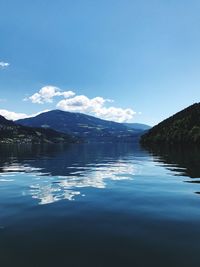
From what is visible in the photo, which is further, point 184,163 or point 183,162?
point 183,162

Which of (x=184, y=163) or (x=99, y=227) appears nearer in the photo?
(x=99, y=227)

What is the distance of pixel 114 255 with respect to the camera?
615 inches

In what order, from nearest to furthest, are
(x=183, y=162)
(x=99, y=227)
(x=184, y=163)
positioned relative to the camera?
(x=99, y=227)
(x=184, y=163)
(x=183, y=162)

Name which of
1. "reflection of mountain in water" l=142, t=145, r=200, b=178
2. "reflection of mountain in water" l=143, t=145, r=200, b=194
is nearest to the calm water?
"reflection of mountain in water" l=143, t=145, r=200, b=194

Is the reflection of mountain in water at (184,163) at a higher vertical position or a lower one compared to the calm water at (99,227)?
higher

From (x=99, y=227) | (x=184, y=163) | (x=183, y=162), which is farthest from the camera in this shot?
(x=183, y=162)

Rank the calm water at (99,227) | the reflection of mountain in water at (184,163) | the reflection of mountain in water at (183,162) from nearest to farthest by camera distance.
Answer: the calm water at (99,227)
the reflection of mountain in water at (184,163)
the reflection of mountain in water at (183,162)

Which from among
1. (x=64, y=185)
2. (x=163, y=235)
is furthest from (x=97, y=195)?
(x=163, y=235)

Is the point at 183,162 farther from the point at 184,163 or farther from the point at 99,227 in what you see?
the point at 99,227

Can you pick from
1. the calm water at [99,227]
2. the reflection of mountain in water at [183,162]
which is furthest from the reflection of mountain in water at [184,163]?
the calm water at [99,227]

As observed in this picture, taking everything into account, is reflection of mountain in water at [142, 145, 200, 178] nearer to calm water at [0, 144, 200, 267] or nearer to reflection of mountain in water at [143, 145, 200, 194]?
reflection of mountain in water at [143, 145, 200, 194]

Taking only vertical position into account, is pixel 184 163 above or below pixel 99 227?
above

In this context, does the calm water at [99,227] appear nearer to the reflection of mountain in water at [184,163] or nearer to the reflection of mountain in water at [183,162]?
the reflection of mountain in water at [184,163]

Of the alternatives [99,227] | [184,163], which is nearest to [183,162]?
[184,163]
